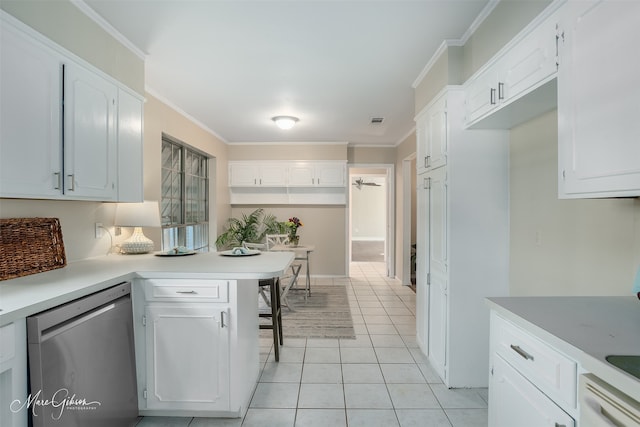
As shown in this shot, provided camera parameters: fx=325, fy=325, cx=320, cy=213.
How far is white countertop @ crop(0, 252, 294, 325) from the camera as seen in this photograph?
4.32 ft

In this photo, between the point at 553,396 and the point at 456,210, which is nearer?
the point at 553,396

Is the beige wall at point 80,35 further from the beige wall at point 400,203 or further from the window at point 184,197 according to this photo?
the beige wall at point 400,203

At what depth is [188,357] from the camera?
1.94 meters

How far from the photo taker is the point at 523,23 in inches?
67.0

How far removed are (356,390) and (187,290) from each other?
56.8 inches

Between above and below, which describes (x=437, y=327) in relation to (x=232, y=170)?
below

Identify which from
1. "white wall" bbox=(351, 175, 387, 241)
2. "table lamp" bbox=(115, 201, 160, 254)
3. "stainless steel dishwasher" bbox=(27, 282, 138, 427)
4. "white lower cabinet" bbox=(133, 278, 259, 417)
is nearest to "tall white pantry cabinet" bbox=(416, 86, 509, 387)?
"white lower cabinet" bbox=(133, 278, 259, 417)

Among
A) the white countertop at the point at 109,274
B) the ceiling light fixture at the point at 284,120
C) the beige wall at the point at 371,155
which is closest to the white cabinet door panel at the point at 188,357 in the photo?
the white countertop at the point at 109,274

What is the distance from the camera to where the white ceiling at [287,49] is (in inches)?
79.5

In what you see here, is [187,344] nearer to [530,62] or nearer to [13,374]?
[13,374]

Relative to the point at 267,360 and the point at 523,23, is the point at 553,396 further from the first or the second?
the point at 267,360

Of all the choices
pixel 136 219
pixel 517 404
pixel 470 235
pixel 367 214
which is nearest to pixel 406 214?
pixel 470 235

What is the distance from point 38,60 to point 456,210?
8.66 feet

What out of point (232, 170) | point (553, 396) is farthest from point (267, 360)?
point (232, 170)
